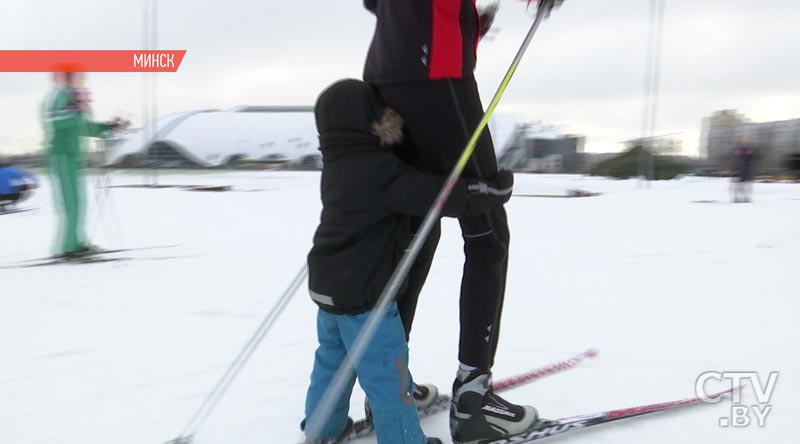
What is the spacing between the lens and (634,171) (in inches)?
1008

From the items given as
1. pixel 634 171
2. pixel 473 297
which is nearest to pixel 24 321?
pixel 473 297

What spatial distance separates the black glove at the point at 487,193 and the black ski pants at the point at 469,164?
0.16 ft

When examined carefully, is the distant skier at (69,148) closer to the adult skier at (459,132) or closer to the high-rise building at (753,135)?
the adult skier at (459,132)

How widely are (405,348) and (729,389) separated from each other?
3.63 feet

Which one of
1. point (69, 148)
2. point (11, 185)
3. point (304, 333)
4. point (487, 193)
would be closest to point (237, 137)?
point (11, 185)

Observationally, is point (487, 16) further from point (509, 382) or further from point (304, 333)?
point (304, 333)

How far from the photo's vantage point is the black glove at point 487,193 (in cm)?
132

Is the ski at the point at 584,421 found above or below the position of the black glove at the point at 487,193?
below

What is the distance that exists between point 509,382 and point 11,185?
7.76 m

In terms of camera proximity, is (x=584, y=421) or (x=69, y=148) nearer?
(x=584, y=421)

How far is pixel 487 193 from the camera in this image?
134 cm

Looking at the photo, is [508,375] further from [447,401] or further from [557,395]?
[447,401]

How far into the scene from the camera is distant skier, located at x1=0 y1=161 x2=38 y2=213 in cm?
736

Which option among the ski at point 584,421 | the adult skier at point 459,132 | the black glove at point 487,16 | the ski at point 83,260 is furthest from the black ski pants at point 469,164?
the ski at point 83,260
